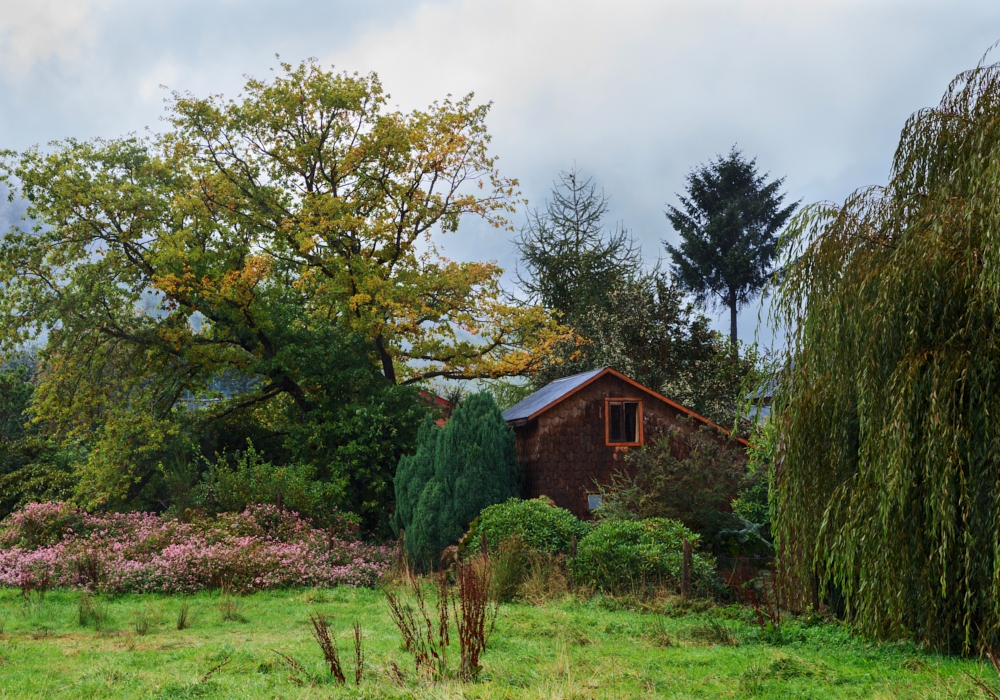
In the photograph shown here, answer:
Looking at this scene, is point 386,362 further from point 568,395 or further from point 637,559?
point 637,559

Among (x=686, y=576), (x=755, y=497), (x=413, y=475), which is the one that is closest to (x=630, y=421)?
(x=755, y=497)

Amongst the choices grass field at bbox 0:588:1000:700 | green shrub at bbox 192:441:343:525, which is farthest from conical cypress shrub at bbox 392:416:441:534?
grass field at bbox 0:588:1000:700

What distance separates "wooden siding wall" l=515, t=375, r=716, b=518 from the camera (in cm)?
1995

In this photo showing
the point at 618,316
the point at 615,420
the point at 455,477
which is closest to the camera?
the point at 455,477

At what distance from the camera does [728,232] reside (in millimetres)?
40469

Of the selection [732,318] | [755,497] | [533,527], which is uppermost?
[732,318]

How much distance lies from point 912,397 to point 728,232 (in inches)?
1342

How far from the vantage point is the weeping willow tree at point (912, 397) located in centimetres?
747

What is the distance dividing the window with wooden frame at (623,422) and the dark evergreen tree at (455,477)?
2447mm

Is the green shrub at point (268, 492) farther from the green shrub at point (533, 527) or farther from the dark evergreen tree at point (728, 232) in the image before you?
the dark evergreen tree at point (728, 232)

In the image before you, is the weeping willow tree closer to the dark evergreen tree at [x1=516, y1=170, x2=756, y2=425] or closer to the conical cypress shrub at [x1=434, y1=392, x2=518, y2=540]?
the conical cypress shrub at [x1=434, y1=392, x2=518, y2=540]

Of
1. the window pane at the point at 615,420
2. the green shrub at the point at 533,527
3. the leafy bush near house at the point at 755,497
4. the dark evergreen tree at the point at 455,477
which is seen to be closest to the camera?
the green shrub at the point at 533,527

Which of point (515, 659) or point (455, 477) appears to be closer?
point (515, 659)

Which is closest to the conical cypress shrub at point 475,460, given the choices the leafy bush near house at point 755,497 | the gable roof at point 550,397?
the gable roof at point 550,397
